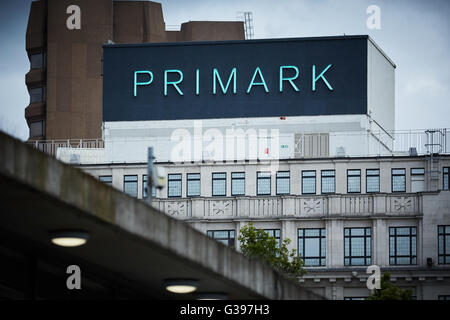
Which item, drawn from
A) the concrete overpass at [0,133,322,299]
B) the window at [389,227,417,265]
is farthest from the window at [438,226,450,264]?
the concrete overpass at [0,133,322,299]

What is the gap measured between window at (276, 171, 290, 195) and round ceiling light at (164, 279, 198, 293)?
177 feet

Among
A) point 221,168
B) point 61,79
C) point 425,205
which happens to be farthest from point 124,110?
point 61,79

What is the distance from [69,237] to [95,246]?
5.67 feet

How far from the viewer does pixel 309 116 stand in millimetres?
85812

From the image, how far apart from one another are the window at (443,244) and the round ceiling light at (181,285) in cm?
5324

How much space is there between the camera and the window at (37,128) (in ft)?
427

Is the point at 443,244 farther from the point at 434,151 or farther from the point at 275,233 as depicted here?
the point at 275,233

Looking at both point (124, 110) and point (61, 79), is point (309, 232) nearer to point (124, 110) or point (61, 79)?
point (124, 110)

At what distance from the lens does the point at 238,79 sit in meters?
87.7

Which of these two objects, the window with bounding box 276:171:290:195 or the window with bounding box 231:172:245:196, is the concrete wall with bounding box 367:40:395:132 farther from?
the window with bounding box 231:172:245:196

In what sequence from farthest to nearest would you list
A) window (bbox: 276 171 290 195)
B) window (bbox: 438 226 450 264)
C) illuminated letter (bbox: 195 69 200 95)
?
illuminated letter (bbox: 195 69 200 95) → window (bbox: 276 171 290 195) → window (bbox: 438 226 450 264)

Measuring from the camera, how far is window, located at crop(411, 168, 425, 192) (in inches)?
3137

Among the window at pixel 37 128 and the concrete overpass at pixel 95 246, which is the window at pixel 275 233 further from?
the window at pixel 37 128

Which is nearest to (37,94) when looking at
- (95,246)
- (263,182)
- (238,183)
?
(238,183)
